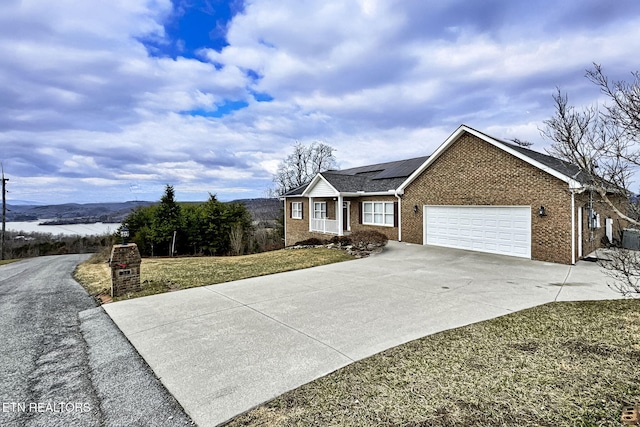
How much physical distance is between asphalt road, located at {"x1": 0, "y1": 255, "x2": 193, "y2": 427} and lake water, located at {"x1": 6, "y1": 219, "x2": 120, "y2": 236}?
31.1m

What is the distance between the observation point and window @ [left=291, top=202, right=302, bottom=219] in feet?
79.2

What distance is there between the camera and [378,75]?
617 inches

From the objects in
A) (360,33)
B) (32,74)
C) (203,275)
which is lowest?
(203,275)

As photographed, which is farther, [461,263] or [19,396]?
[461,263]

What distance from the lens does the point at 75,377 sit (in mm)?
4027

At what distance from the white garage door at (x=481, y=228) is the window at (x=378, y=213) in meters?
2.62

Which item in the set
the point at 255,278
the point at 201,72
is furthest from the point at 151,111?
the point at 255,278

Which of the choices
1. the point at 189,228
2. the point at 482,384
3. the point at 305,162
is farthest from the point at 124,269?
the point at 305,162

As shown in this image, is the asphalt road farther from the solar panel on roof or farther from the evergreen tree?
the evergreen tree

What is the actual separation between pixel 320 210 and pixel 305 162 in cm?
2274

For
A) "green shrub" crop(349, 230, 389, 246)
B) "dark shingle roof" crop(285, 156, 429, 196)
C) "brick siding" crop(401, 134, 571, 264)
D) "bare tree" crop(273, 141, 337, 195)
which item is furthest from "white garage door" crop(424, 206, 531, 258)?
"bare tree" crop(273, 141, 337, 195)

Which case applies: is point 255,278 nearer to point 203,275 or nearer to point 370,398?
point 203,275

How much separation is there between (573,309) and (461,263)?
537cm

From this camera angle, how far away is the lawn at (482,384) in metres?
3.00
